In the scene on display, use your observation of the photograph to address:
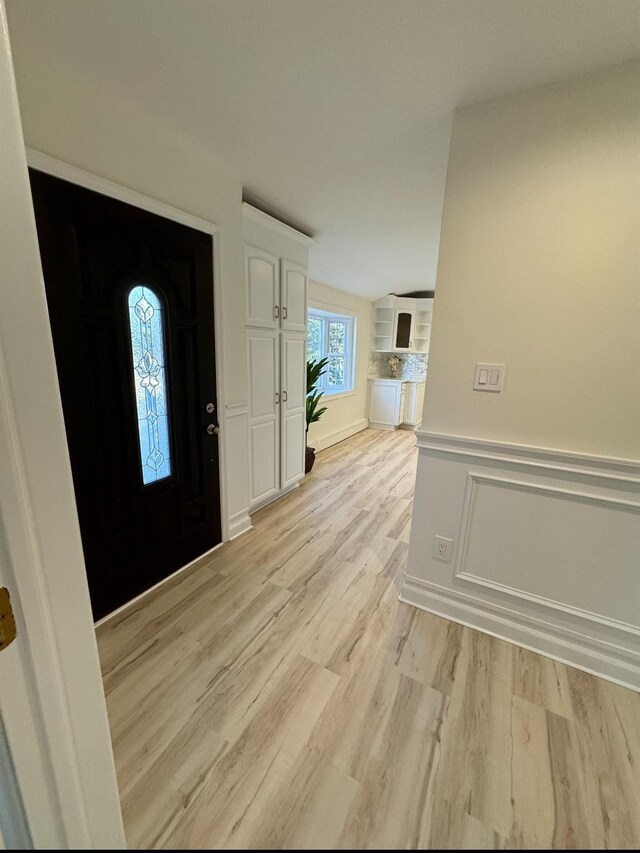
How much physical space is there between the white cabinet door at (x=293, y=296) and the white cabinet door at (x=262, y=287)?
66 mm

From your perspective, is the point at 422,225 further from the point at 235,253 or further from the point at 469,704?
the point at 469,704

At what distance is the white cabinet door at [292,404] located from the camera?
2871 mm

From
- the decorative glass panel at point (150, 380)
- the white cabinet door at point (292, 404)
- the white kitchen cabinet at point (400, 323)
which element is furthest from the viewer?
the white kitchen cabinet at point (400, 323)

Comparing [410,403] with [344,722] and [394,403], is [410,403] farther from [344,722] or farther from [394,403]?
[344,722]

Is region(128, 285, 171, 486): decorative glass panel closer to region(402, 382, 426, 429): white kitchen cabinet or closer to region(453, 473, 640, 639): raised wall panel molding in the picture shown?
region(453, 473, 640, 639): raised wall panel molding

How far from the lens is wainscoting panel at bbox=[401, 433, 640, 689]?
1410 mm

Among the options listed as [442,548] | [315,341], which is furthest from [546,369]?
[315,341]

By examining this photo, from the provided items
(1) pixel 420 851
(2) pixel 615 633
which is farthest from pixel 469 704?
(1) pixel 420 851

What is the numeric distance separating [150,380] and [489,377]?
1616 mm

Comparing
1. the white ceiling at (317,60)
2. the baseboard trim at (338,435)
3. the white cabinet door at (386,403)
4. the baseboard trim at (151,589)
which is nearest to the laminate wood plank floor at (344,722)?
the baseboard trim at (151,589)

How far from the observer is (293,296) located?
2809mm

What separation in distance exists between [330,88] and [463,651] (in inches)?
96.5

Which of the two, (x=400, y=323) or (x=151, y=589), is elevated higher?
(x=400, y=323)

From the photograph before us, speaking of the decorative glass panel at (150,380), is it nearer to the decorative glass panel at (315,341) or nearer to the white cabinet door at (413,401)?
the decorative glass panel at (315,341)
